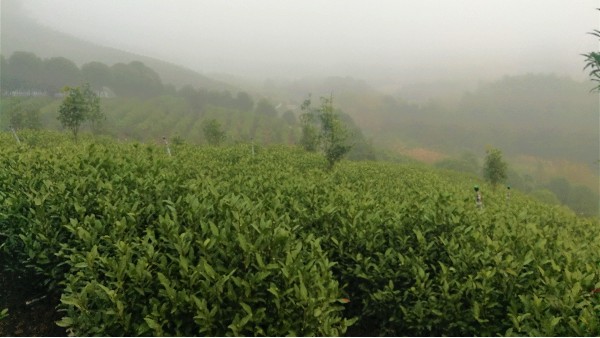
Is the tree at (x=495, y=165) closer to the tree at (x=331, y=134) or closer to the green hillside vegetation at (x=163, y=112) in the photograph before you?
the tree at (x=331, y=134)

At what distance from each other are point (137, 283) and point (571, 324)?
3946mm

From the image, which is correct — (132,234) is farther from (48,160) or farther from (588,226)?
(588,226)

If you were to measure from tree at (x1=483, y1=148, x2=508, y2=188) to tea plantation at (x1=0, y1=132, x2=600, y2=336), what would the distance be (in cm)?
2488

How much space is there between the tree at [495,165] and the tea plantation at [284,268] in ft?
81.6

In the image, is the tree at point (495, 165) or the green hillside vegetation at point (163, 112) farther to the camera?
the green hillside vegetation at point (163, 112)

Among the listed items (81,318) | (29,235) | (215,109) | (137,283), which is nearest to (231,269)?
(137,283)

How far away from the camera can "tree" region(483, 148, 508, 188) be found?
28500 mm

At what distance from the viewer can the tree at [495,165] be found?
28500 millimetres

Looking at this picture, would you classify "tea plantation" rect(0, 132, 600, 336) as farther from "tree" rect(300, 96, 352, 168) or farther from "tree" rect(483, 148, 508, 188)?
"tree" rect(483, 148, 508, 188)

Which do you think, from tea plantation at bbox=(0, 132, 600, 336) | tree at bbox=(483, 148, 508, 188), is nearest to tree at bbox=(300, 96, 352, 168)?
tree at bbox=(483, 148, 508, 188)

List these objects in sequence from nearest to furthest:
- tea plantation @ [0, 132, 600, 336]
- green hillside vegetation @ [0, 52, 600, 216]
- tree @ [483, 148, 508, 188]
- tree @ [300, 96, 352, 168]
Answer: tea plantation @ [0, 132, 600, 336] < tree @ [300, 96, 352, 168] < tree @ [483, 148, 508, 188] < green hillside vegetation @ [0, 52, 600, 216]

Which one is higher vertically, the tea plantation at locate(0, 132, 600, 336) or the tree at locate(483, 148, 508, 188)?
the tea plantation at locate(0, 132, 600, 336)

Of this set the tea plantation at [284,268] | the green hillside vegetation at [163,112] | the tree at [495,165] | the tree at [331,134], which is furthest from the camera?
the green hillside vegetation at [163,112]

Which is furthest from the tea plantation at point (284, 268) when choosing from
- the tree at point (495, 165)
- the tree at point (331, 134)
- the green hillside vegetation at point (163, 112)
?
the green hillside vegetation at point (163, 112)
